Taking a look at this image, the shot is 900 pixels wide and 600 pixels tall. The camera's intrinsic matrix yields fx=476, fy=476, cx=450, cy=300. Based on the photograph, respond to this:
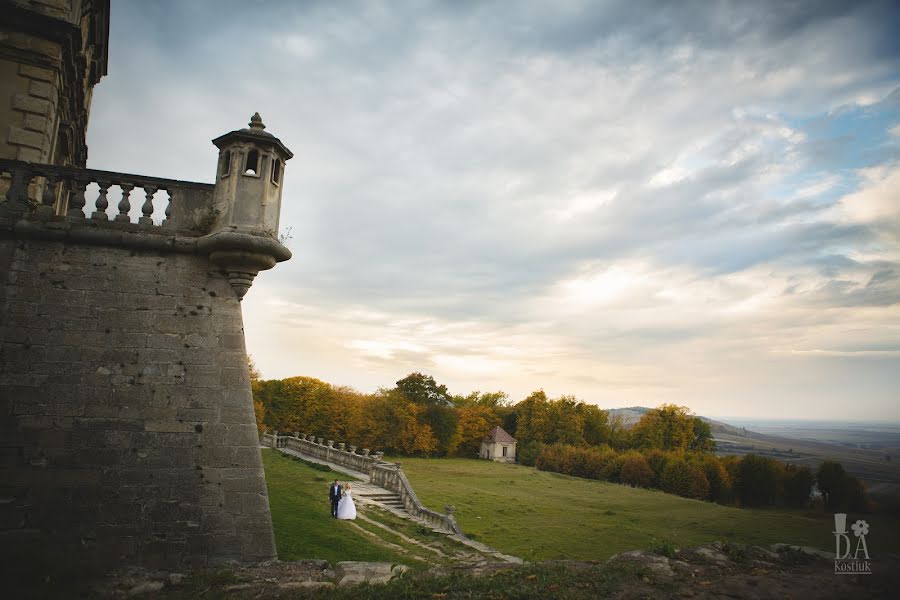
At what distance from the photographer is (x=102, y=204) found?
8594 millimetres

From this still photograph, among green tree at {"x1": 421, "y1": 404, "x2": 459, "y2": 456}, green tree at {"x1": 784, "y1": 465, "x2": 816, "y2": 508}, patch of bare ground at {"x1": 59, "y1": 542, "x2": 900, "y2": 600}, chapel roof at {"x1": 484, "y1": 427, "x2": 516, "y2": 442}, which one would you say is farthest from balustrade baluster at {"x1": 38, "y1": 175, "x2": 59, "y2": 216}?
chapel roof at {"x1": 484, "y1": 427, "x2": 516, "y2": 442}

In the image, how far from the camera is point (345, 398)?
62.0 meters

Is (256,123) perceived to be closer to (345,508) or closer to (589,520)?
(345,508)

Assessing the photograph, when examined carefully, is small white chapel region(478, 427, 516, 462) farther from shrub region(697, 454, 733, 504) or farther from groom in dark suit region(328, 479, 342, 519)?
groom in dark suit region(328, 479, 342, 519)

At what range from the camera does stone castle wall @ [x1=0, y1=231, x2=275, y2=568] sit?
7.61 m

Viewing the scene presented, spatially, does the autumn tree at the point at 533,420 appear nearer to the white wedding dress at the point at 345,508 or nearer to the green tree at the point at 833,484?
the green tree at the point at 833,484

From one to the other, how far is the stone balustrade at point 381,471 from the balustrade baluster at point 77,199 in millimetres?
19121

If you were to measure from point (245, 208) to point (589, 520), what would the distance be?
29.0m

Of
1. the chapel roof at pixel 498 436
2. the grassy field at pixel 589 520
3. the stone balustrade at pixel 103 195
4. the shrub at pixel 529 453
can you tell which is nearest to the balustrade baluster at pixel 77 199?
the stone balustrade at pixel 103 195

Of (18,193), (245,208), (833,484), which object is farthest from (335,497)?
(833,484)

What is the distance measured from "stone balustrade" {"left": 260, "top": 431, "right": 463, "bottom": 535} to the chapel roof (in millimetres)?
36154

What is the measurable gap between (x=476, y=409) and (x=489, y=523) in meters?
53.3

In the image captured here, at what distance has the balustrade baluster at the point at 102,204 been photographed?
857 centimetres

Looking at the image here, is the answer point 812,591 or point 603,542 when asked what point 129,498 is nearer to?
point 812,591
